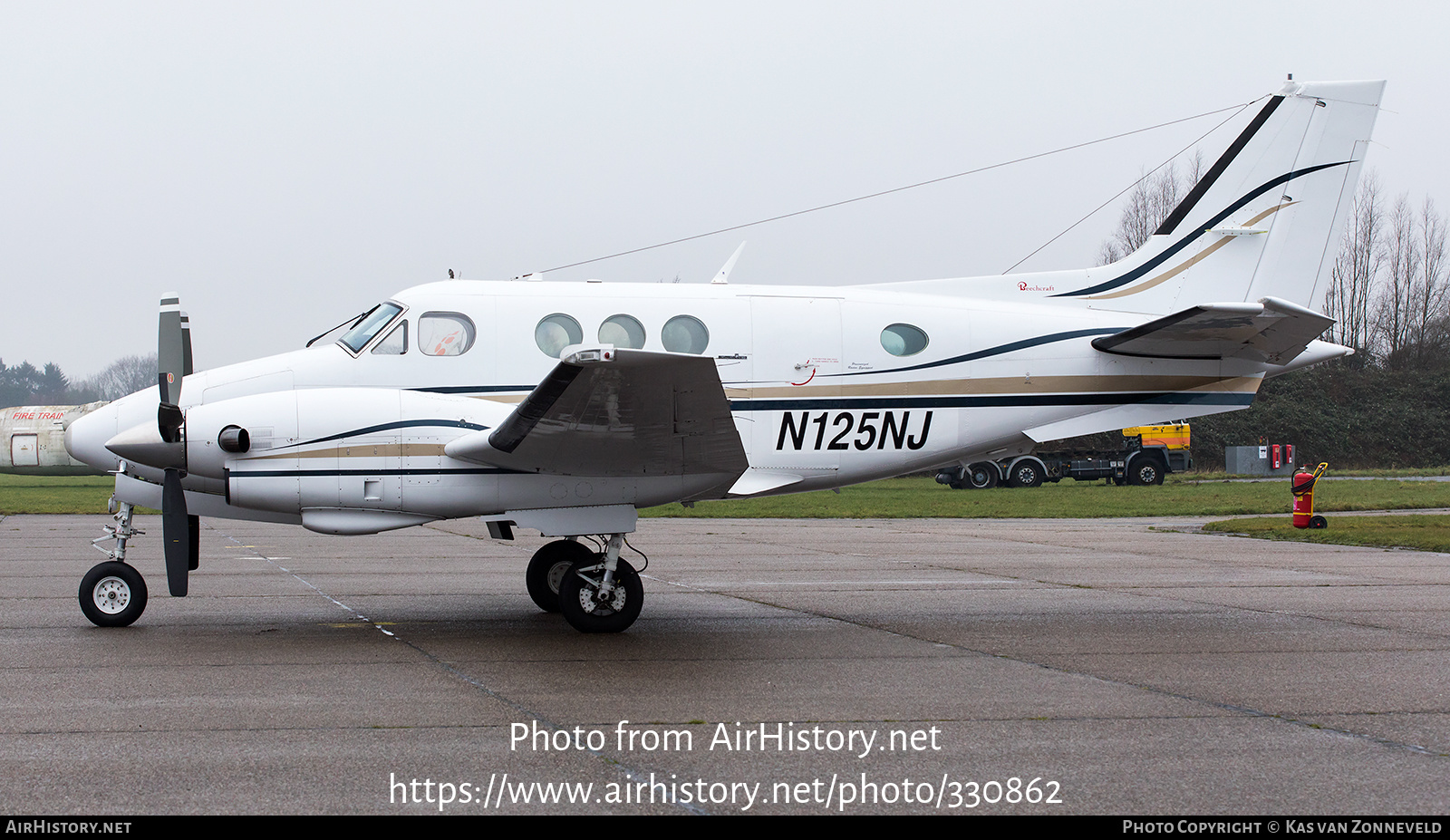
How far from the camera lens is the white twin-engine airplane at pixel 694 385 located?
29.1 ft

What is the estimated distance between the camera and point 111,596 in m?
9.57

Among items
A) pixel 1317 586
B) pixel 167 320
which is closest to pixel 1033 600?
pixel 1317 586

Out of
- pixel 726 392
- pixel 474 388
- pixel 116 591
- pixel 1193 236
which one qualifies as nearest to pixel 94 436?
pixel 116 591

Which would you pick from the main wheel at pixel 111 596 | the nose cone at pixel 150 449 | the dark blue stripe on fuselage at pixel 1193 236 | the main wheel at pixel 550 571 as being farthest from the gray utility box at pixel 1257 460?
the nose cone at pixel 150 449

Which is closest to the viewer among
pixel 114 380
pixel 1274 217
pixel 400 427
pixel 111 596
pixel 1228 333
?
pixel 400 427

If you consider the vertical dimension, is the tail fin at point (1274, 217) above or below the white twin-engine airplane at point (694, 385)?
above

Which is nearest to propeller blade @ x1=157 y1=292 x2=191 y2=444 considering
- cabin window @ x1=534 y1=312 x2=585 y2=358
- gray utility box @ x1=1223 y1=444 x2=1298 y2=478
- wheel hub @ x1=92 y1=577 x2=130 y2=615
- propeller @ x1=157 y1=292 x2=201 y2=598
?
propeller @ x1=157 y1=292 x2=201 y2=598

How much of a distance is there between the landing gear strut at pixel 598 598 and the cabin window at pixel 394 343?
7.82ft

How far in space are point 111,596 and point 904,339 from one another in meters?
7.29

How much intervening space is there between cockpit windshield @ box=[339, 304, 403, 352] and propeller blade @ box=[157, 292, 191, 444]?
130cm

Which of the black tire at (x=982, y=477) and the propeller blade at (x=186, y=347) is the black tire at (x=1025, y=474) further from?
the propeller blade at (x=186, y=347)

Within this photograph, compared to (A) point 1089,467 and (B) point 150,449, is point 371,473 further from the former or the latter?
(A) point 1089,467

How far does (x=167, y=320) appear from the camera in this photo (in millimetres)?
9102

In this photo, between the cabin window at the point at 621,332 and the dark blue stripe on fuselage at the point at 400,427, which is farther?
the cabin window at the point at 621,332
